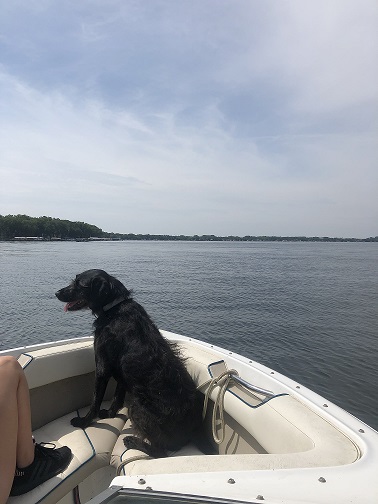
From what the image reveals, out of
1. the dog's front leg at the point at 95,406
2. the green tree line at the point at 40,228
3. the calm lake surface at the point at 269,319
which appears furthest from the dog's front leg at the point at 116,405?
the green tree line at the point at 40,228

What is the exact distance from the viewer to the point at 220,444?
2969 mm

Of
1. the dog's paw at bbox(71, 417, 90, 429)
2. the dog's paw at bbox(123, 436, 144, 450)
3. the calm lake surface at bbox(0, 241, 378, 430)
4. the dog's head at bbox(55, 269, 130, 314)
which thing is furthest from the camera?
the calm lake surface at bbox(0, 241, 378, 430)

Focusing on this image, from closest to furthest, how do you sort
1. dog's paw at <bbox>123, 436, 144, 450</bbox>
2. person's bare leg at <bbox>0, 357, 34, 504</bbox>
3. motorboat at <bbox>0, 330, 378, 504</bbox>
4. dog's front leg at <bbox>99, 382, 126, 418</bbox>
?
motorboat at <bbox>0, 330, 378, 504</bbox> < person's bare leg at <bbox>0, 357, 34, 504</bbox> < dog's paw at <bbox>123, 436, 144, 450</bbox> < dog's front leg at <bbox>99, 382, 126, 418</bbox>

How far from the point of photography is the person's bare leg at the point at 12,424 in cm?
198

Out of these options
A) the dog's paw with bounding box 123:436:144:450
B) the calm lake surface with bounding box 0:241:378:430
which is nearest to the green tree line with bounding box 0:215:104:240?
the calm lake surface with bounding box 0:241:378:430

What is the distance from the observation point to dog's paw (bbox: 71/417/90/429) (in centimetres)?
335

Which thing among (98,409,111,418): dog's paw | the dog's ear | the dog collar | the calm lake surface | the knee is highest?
the dog's ear

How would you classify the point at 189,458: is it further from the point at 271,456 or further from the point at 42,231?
the point at 42,231

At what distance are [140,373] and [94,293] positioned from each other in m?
1.07

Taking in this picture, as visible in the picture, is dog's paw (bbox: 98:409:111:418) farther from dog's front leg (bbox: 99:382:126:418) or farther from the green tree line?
the green tree line

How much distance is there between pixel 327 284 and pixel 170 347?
22169 mm

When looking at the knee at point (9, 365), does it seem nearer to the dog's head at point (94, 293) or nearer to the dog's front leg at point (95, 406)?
the dog's front leg at point (95, 406)

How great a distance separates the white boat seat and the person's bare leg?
215mm

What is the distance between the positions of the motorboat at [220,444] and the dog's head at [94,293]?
1.43 feet
